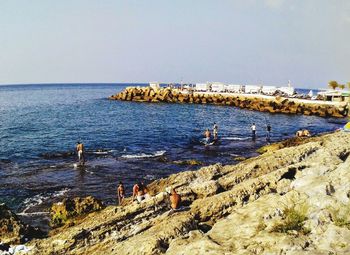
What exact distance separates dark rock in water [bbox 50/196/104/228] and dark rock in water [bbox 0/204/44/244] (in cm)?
212

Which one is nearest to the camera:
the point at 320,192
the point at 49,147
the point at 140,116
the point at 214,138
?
the point at 320,192

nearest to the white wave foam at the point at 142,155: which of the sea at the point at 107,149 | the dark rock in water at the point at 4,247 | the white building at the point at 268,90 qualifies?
the sea at the point at 107,149

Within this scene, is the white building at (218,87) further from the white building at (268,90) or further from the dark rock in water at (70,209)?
the dark rock in water at (70,209)

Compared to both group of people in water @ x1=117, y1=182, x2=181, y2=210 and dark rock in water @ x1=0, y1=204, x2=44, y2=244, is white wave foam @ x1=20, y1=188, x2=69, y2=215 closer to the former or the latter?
dark rock in water @ x1=0, y1=204, x2=44, y2=244

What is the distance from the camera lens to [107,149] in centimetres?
3875

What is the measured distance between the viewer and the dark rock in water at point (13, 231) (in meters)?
15.5

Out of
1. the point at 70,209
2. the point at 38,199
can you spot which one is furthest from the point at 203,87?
the point at 70,209

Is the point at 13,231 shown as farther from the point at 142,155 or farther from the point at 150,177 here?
the point at 142,155

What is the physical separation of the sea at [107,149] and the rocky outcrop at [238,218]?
20.3 feet

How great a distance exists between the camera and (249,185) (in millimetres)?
16469

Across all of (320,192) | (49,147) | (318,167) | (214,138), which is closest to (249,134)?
(214,138)

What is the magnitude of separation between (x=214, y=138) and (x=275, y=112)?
1361 inches

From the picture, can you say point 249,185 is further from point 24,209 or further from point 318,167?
point 24,209

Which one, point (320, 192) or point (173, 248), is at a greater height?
point (320, 192)
